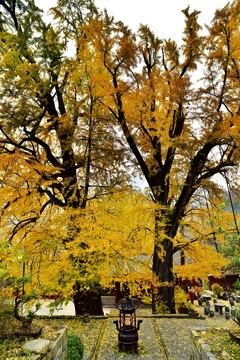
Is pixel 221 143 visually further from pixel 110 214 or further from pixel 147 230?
pixel 110 214

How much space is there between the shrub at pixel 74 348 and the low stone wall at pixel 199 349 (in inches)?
97.3

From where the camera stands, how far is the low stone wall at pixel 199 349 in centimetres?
483

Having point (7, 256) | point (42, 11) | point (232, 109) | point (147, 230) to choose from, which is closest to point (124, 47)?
point (42, 11)

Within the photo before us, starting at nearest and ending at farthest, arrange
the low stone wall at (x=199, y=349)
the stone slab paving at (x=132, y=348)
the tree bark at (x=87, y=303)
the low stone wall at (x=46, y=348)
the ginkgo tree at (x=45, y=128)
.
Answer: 1. the low stone wall at (x=46, y=348)
2. the low stone wall at (x=199, y=349)
3. the stone slab paving at (x=132, y=348)
4. the ginkgo tree at (x=45, y=128)
5. the tree bark at (x=87, y=303)

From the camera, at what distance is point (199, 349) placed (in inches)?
215

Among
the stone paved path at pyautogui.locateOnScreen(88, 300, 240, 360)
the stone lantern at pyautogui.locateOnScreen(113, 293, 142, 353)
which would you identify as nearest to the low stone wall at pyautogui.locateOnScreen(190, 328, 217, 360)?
the stone paved path at pyautogui.locateOnScreen(88, 300, 240, 360)

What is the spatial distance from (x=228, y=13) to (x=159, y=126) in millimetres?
4291

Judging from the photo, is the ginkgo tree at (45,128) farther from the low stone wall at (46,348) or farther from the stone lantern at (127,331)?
the low stone wall at (46,348)

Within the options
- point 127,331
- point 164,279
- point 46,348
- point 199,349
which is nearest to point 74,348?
point 46,348

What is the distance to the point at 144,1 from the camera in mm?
8992

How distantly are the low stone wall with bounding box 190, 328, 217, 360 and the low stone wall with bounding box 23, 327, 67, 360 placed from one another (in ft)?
8.45

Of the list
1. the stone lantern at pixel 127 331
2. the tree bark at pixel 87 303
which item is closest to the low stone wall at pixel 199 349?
the stone lantern at pixel 127 331

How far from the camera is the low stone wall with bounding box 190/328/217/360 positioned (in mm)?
4831

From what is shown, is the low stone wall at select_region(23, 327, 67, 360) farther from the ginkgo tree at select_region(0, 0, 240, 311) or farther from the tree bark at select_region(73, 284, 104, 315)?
the tree bark at select_region(73, 284, 104, 315)
